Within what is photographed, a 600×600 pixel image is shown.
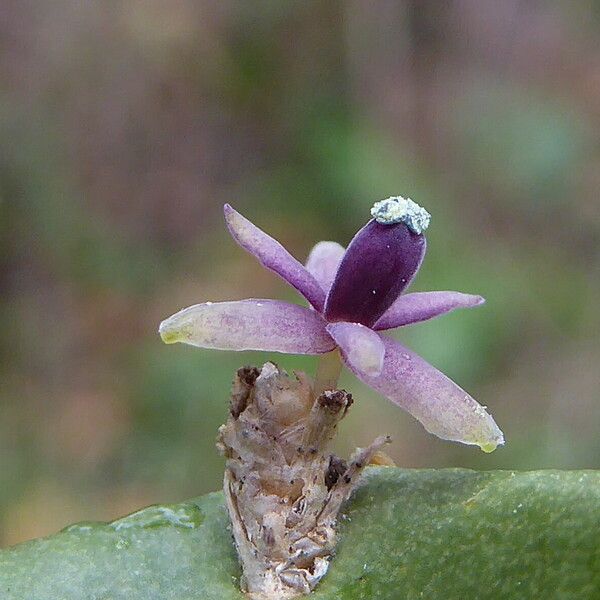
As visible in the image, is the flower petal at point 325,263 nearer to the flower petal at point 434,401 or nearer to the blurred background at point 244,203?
the flower petal at point 434,401

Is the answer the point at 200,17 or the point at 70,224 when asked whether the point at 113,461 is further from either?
the point at 200,17

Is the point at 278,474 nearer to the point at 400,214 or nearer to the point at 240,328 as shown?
the point at 240,328

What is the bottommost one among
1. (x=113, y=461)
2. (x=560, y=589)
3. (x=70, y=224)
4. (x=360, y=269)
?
(x=113, y=461)

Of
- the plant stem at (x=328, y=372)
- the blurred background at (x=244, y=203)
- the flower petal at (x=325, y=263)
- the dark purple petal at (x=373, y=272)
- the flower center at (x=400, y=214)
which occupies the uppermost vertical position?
the flower center at (x=400, y=214)

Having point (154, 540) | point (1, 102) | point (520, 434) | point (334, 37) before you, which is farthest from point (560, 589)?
point (334, 37)

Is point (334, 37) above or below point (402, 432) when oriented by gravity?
above

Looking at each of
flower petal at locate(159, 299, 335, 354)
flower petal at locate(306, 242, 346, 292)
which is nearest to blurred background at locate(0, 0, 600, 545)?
flower petal at locate(306, 242, 346, 292)

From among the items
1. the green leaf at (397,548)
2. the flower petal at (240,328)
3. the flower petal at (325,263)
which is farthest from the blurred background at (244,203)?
the flower petal at (240,328)
